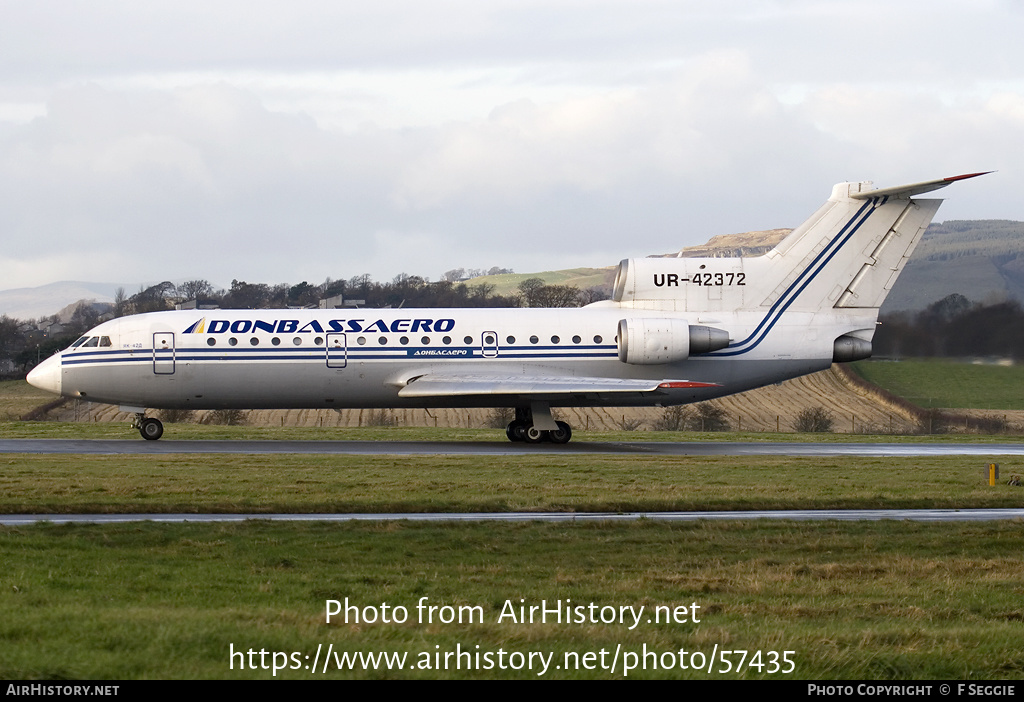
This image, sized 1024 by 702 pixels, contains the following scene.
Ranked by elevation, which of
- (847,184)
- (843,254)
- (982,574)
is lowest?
(982,574)

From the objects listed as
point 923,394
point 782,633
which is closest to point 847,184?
point 923,394

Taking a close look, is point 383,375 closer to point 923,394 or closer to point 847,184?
point 847,184

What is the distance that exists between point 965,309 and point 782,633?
37320 mm

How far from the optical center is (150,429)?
3619cm

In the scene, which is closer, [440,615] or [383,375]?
[440,615]

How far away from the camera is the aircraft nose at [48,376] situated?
36.2m

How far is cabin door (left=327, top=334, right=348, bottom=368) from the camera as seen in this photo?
35281mm

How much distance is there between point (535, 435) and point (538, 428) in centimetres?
30

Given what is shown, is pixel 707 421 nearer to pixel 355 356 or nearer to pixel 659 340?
pixel 659 340

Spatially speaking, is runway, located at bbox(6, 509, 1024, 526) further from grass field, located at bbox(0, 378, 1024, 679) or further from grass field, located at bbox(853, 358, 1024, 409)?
grass field, located at bbox(853, 358, 1024, 409)

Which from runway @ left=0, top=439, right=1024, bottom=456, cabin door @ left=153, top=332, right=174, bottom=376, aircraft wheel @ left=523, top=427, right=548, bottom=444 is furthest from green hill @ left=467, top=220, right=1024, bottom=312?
cabin door @ left=153, top=332, right=174, bottom=376

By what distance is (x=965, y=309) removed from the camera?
144 feet

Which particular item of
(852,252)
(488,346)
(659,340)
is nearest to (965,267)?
(852,252)
